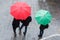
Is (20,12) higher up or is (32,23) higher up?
(20,12)

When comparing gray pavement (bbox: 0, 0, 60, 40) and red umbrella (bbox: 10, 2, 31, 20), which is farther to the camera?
gray pavement (bbox: 0, 0, 60, 40)

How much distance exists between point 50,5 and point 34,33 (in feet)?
11.5

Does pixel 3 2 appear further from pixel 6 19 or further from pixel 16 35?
pixel 16 35

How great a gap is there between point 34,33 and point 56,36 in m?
1.03

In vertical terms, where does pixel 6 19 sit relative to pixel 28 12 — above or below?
below

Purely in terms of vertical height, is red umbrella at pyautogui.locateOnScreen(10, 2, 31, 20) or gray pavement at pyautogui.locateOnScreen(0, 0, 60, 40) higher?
red umbrella at pyautogui.locateOnScreen(10, 2, 31, 20)

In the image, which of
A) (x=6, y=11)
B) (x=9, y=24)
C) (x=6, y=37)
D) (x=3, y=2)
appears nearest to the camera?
(x=6, y=37)

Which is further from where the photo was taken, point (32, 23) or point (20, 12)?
point (32, 23)

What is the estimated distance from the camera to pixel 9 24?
1088 cm

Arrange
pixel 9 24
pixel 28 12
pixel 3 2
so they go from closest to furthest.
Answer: pixel 28 12 < pixel 9 24 < pixel 3 2

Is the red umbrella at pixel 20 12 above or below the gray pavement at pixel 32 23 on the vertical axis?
above

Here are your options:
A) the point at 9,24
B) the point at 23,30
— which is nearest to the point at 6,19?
the point at 9,24

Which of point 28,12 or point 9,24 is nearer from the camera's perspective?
point 28,12

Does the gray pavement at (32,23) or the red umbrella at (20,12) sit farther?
the gray pavement at (32,23)
